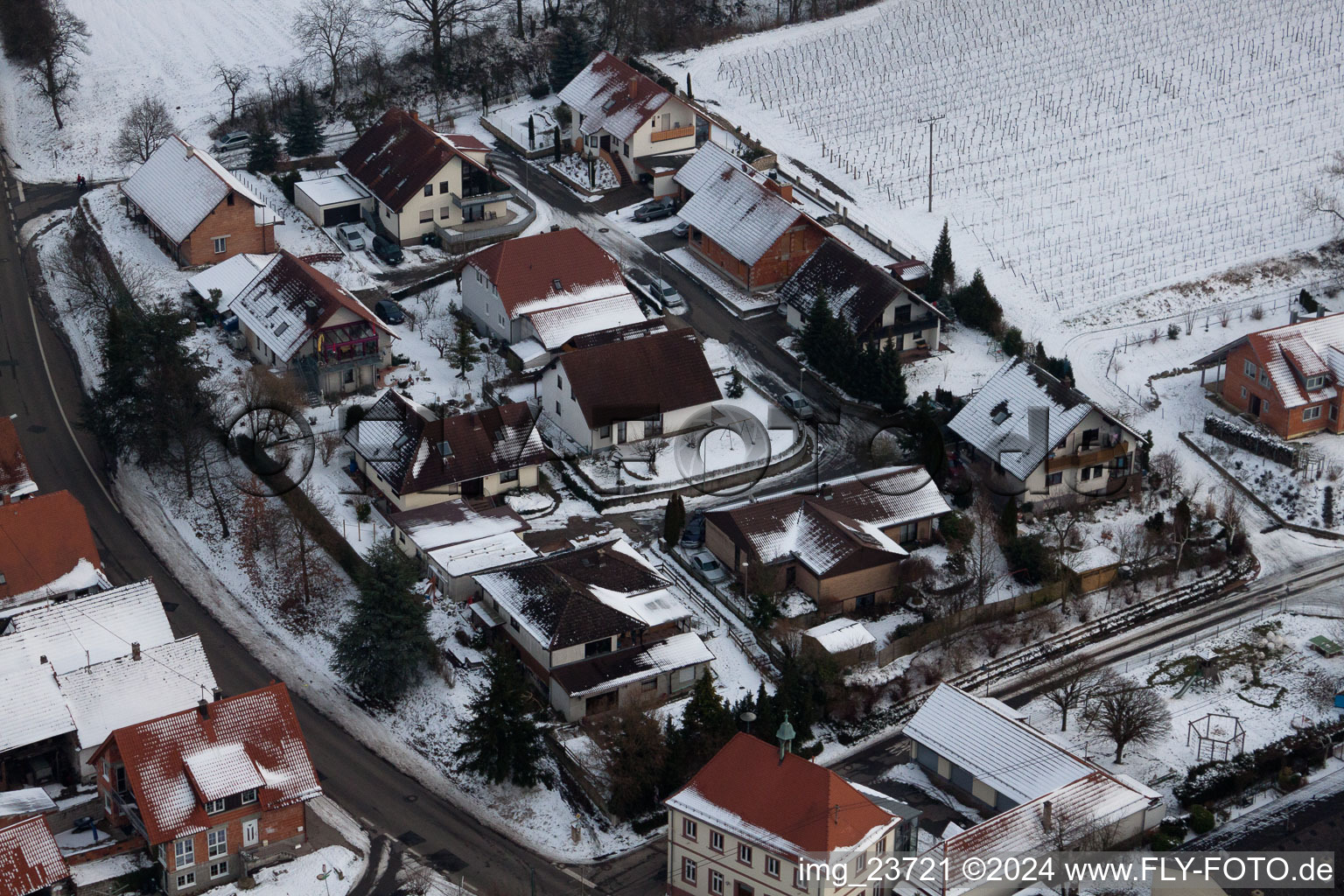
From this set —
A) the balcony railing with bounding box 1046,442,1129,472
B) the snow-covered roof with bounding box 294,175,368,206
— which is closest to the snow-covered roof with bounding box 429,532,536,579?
the balcony railing with bounding box 1046,442,1129,472

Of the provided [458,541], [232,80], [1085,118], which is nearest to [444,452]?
[458,541]

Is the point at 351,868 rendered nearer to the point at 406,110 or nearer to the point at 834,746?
the point at 834,746

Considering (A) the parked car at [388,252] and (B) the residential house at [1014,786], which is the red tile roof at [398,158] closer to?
(A) the parked car at [388,252]

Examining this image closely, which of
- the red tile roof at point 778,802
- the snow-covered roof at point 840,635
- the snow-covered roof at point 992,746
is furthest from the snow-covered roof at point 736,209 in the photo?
the red tile roof at point 778,802

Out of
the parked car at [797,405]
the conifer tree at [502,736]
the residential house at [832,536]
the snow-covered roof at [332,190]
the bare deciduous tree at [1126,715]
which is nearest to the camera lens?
the conifer tree at [502,736]

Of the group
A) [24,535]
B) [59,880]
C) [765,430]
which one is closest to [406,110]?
[765,430]

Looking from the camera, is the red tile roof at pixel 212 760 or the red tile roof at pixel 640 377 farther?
the red tile roof at pixel 640 377

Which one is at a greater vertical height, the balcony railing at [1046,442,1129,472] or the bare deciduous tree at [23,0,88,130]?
the bare deciduous tree at [23,0,88,130]

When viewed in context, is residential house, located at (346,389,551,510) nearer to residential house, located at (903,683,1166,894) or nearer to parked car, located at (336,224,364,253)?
parked car, located at (336,224,364,253)
